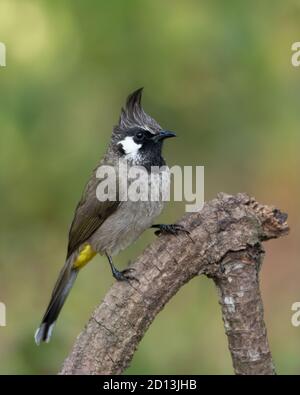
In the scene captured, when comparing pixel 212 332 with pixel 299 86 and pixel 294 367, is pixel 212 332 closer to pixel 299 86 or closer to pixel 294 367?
pixel 294 367

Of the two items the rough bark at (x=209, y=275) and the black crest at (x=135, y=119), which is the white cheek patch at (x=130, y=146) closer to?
the black crest at (x=135, y=119)

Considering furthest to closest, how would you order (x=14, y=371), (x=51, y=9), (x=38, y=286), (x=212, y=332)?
(x=38, y=286)
(x=212, y=332)
(x=51, y=9)
(x=14, y=371)

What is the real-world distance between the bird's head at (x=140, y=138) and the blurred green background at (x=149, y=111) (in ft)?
3.07

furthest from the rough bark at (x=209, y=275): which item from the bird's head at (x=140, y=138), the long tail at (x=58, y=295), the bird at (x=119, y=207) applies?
the long tail at (x=58, y=295)

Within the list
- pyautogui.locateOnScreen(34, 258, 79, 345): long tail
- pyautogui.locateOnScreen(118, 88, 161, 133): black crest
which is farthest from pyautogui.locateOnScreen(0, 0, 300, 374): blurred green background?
pyautogui.locateOnScreen(118, 88, 161, 133): black crest

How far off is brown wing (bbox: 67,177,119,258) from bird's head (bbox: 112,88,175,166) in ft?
0.89

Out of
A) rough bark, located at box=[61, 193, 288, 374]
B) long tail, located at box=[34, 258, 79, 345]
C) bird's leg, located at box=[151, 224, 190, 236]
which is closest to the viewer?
rough bark, located at box=[61, 193, 288, 374]

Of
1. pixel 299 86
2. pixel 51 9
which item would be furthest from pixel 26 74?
pixel 299 86

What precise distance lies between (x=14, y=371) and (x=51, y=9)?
88.0 inches

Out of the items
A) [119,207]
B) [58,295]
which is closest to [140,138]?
[119,207]

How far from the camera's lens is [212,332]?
5.66 meters

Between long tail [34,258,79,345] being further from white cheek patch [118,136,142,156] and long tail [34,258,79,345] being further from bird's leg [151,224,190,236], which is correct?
bird's leg [151,224,190,236]

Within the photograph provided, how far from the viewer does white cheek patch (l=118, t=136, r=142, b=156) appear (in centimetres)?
456

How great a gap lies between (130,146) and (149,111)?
5.32 ft
